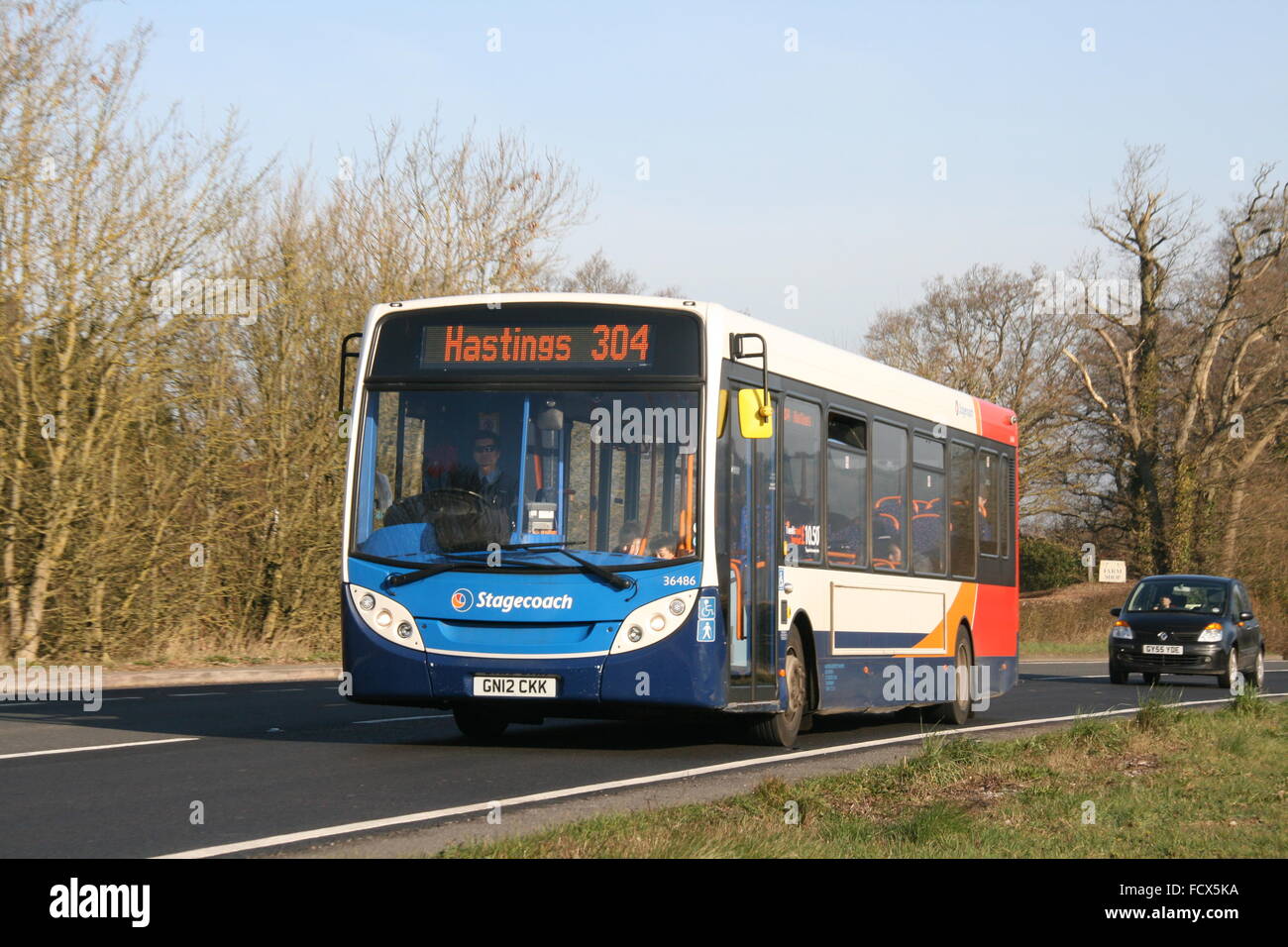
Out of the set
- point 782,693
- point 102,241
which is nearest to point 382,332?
point 782,693

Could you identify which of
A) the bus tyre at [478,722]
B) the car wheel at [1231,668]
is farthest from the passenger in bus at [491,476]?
the car wheel at [1231,668]

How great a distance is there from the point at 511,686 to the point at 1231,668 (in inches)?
781

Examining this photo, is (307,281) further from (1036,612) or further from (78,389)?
(1036,612)

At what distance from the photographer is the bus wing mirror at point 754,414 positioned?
13164mm

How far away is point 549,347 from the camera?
43.8 feet

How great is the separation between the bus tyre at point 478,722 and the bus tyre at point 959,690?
19.6 ft

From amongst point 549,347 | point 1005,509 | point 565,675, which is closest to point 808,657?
point 565,675

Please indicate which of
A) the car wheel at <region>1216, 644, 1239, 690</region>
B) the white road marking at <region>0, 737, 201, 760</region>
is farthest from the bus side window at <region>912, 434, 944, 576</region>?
the car wheel at <region>1216, 644, 1239, 690</region>

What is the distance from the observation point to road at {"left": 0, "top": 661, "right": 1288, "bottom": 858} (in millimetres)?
8992

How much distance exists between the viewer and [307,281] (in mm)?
A: 28672

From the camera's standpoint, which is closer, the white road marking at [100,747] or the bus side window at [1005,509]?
the white road marking at [100,747]

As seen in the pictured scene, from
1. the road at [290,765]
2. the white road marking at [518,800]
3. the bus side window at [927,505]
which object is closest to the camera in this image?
the white road marking at [518,800]

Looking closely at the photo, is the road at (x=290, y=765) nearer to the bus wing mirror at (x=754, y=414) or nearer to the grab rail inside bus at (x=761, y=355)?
the bus wing mirror at (x=754, y=414)

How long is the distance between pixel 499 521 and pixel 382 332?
72.2 inches
